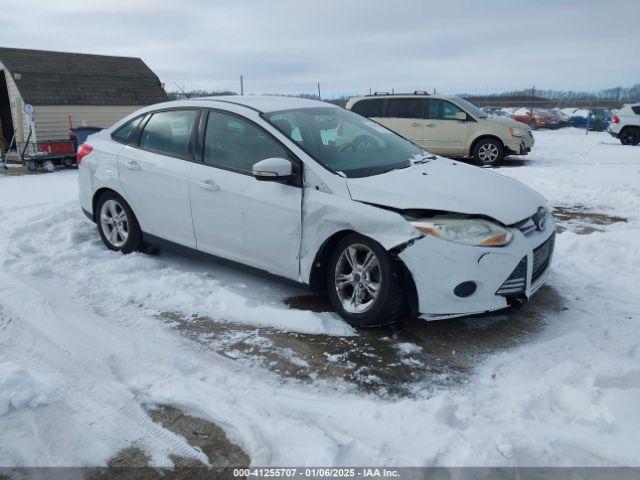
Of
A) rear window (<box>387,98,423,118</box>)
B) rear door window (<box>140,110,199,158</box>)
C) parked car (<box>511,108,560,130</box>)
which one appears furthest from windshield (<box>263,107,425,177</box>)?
parked car (<box>511,108,560,130</box>)

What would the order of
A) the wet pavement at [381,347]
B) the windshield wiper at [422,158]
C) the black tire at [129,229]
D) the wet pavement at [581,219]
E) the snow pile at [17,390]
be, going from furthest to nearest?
the wet pavement at [581,219] → the black tire at [129,229] → the windshield wiper at [422,158] → the wet pavement at [381,347] → the snow pile at [17,390]

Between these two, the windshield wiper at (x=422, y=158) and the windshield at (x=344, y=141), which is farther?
the windshield wiper at (x=422, y=158)

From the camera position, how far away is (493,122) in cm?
1313

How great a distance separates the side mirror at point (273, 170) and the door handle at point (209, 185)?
0.58 metres

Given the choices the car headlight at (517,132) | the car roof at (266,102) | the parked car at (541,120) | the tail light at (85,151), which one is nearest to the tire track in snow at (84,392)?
the tail light at (85,151)

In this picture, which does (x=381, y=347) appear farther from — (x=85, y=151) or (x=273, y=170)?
(x=85, y=151)

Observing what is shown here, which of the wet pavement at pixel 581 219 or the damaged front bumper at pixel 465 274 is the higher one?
the damaged front bumper at pixel 465 274

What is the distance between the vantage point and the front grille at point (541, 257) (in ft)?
12.4

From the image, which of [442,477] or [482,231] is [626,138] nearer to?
[482,231]

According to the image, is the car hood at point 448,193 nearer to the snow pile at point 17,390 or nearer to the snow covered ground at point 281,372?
the snow covered ground at point 281,372

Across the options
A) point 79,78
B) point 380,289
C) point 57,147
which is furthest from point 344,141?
point 79,78

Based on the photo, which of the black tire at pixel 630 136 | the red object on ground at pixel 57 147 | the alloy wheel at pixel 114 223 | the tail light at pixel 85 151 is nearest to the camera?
the alloy wheel at pixel 114 223

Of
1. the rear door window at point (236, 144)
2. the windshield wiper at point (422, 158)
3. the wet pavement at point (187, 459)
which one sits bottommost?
the wet pavement at point (187, 459)

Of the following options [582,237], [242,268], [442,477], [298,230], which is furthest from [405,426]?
[582,237]
